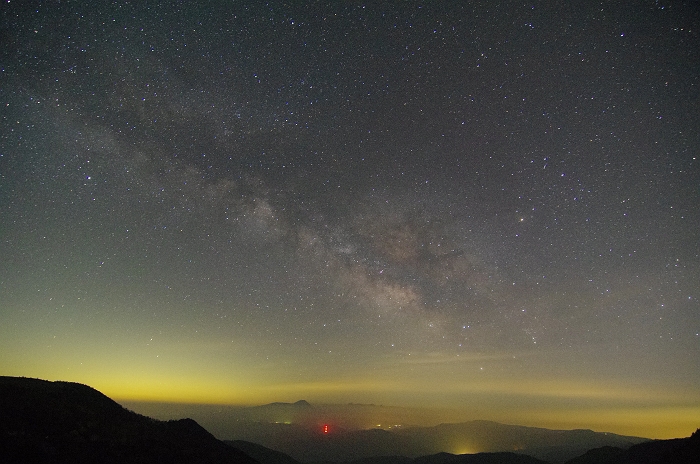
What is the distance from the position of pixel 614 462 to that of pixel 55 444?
209 ft

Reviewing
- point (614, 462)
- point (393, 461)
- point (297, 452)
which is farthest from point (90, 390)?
point (297, 452)

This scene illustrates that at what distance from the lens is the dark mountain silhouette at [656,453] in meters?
27.8

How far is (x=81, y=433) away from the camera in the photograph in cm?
1864

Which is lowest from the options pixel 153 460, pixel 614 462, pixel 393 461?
pixel 393 461

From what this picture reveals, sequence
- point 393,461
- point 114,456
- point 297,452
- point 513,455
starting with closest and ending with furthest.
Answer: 1. point 114,456
2. point 513,455
3. point 393,461
4. point 297,452

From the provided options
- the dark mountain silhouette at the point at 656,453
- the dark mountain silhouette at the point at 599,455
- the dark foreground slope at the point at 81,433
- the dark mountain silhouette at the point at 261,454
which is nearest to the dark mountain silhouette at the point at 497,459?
the dark mountain silhouette at the point at 599,455

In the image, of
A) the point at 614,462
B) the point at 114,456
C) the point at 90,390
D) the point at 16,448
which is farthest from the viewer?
the point at 614,462

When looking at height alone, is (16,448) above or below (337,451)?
above

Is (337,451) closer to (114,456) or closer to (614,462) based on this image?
(614,462)

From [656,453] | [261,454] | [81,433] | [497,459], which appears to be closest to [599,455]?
[656,453]

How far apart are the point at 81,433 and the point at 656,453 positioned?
59.5m

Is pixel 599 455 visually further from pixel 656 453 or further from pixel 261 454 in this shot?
pixel 261 454

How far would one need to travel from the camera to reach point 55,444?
1638 cm

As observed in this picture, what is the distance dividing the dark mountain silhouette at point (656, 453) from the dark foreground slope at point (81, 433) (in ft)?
119
